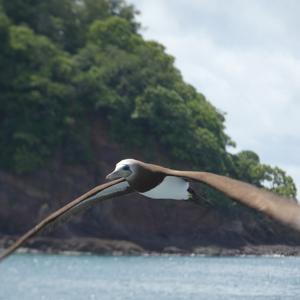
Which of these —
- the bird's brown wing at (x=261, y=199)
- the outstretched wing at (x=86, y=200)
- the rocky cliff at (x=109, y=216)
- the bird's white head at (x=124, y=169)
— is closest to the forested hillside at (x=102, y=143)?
the rocky cliff at (x=109, y=216)

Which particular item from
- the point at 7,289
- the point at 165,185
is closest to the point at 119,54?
the point at 7,289

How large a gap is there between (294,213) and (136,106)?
67820 mm

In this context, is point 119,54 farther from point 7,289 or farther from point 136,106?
point 7,289

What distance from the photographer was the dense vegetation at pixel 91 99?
7475cm

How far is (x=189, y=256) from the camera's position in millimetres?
77562

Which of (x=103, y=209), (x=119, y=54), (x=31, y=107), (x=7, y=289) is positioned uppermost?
(x=119, y=54)

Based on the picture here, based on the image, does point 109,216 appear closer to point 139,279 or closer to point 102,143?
point 102,143

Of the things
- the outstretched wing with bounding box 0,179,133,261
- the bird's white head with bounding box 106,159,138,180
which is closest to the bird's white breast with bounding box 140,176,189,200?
the bird's white head with bounding box 106,159,138,180

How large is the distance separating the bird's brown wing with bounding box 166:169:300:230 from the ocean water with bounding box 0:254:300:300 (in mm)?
22413

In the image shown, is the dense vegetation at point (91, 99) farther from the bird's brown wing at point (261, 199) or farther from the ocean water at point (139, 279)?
the bird's brown wing at point (261, 199)

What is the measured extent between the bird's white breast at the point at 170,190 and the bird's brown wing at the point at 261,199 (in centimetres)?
193

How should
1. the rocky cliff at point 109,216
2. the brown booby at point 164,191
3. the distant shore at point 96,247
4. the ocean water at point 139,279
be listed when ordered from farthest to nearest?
1. the distant shore at point 96,247
2. the rocky cliff at point 109,216
3. the ocean water at point 139,279
4. the brown booby at point 164,191

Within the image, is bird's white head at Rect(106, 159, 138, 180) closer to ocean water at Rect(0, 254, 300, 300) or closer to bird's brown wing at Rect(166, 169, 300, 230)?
bird's brown wing at Rect(166, 169, 300, 230)

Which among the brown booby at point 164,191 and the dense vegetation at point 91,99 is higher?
the dense vegetation at point 91,99
